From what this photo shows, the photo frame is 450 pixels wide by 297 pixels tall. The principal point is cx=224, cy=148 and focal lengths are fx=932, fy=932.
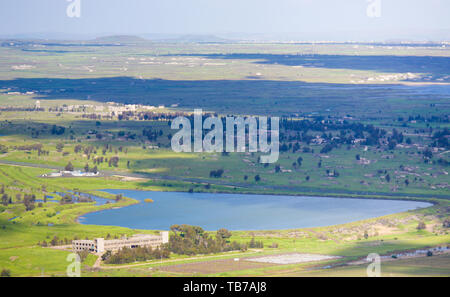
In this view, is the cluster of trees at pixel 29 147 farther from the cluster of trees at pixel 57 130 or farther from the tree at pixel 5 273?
the tree at pixel 5 273

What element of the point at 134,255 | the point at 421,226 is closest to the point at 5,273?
the point at 134,255

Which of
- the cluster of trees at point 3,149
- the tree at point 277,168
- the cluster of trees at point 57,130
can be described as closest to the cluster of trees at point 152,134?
the cluster of trees at point 57,130

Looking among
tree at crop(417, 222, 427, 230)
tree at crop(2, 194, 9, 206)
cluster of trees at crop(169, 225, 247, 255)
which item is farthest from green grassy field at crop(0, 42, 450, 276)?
cluster of trees at crop(169, 225, 247, 255)

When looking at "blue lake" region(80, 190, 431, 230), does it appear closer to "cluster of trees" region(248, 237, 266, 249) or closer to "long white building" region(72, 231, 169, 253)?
"long white building" region(72, 231, 169, 253)

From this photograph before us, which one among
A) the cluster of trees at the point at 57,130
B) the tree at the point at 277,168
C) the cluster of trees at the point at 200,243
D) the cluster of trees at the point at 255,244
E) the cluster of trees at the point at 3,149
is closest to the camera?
the cluster of trees at the point at 200,243
